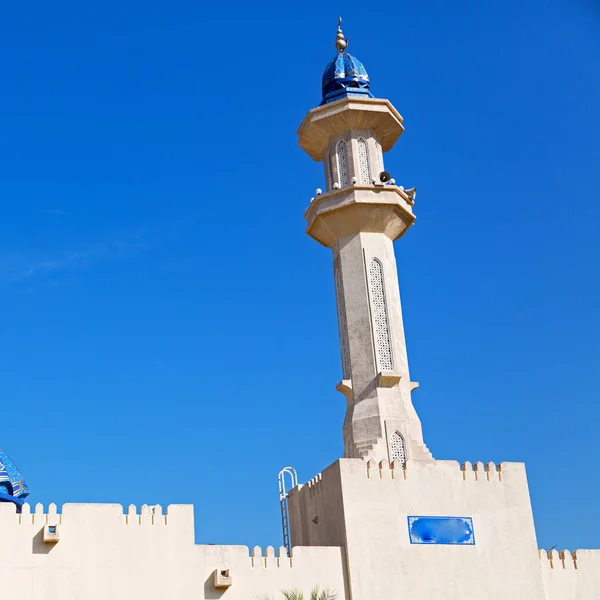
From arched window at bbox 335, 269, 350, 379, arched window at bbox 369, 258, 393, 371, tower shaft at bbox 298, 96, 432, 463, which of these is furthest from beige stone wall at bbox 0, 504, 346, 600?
arched window at bbox 369, 258, 393, 371

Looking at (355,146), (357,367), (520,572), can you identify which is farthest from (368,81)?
(520,572)

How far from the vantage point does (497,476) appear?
1065 inches

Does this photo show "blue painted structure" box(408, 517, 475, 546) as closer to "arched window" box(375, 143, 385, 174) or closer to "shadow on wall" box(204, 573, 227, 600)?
"shadow on wall" box(204, 573, 227, 600)

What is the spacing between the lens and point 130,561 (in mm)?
23312

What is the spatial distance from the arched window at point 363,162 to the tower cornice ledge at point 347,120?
465mm

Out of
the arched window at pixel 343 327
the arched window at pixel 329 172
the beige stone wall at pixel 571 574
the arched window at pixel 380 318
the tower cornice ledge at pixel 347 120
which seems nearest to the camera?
the beige stone wall at pixel 571 574

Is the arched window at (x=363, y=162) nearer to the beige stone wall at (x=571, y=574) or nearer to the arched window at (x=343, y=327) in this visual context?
the arched window at (x=343, y=327)

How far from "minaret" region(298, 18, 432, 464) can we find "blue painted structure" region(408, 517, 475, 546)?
6.22 feet

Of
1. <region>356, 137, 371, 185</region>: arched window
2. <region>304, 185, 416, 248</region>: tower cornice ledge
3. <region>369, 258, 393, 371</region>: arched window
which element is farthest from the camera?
<region>356, 137, 371, 185</region>: arched window

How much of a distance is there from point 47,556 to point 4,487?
3.27 meters

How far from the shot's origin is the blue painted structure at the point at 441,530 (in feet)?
84.2

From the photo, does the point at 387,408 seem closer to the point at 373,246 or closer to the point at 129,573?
the point at 373,246

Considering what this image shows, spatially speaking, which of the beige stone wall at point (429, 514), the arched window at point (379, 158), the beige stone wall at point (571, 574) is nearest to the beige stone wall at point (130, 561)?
the beige stone wall at point (429, 514)

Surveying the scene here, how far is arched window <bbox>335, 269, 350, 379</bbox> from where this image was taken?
28938 millimetres
